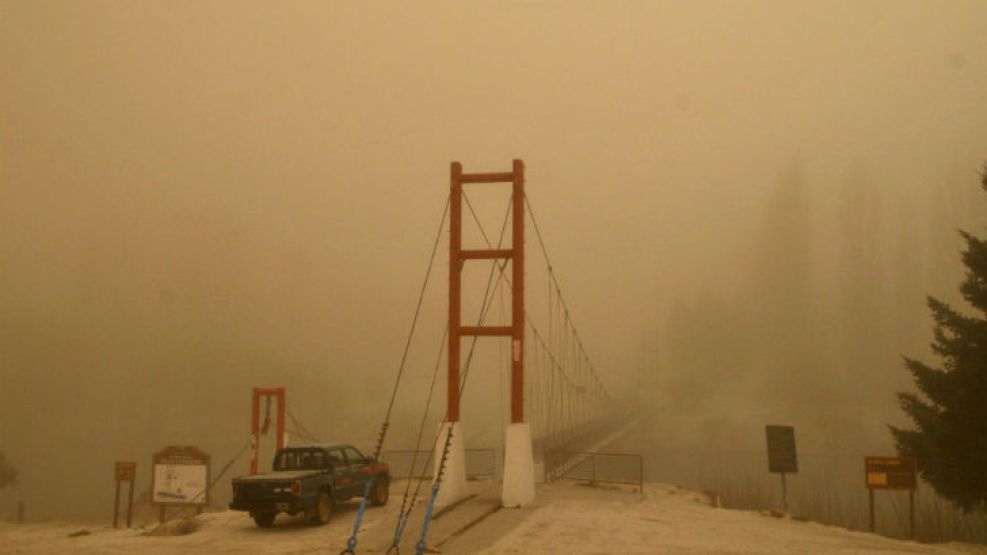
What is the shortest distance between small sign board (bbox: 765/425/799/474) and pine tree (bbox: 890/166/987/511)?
18.9ft

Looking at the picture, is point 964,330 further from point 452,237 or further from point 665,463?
point 665,463

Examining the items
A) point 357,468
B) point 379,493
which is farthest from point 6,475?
point 357,468

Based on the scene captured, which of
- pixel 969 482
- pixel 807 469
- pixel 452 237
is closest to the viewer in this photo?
pixel 452 237

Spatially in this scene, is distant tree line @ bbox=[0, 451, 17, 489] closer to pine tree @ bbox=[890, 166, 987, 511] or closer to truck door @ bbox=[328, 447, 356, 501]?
truck door @ bbox=[328, 447, 356, 501]

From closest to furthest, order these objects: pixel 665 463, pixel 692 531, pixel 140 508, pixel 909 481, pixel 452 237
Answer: pixel 692 531, pixel 909 481, pixel 452 237, pixel 140 508, pixel 665 463

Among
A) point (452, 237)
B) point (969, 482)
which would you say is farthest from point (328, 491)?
point (969, 482)

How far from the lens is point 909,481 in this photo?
21453 mm

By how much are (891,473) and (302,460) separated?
49.9ft

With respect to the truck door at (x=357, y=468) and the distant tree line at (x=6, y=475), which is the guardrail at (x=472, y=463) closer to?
the truck door at (x=357, y=468)

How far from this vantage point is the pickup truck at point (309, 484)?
18219 millimetres

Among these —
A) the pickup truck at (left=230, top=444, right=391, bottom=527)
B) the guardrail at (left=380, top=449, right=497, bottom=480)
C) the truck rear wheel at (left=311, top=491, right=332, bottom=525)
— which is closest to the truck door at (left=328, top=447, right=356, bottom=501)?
the pickup truck at (left=230, top=444, right=391, bottom=527)

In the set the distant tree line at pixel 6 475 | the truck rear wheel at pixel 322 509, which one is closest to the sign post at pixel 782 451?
the truck rear wheel at pixel 322 509

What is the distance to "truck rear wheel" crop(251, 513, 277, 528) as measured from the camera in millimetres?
18781

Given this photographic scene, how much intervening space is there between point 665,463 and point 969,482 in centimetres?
8731
